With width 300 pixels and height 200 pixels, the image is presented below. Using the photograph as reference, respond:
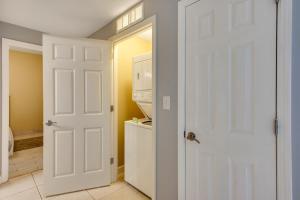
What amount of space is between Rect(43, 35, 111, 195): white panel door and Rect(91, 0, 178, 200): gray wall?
951mm

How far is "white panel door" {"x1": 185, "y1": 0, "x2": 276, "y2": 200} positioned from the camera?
3.87ft

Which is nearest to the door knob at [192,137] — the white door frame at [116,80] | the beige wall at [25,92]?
the white door frame at [116,80]

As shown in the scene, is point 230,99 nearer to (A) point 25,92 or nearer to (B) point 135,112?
(B) point 135,112

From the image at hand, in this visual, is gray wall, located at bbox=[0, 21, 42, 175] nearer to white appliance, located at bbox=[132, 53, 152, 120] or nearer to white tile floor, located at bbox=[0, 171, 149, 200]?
white appliance, located at bbox=[132, 53, 152, 120]

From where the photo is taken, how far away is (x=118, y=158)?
3068 millimetres

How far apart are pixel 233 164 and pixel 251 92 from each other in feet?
1.64

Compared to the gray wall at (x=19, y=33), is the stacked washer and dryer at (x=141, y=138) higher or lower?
lower

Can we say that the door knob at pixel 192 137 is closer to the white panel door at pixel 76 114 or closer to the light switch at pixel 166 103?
the light switch at pixel 166 103

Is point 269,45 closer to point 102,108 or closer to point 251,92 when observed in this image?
point 251,92

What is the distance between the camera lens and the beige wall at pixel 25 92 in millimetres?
4891

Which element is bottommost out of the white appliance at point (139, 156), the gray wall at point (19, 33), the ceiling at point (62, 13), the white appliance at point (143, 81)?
the white appliance at point (139, 156)

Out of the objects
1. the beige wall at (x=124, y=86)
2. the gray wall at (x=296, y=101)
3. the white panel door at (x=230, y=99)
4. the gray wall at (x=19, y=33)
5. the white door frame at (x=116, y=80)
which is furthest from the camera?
the beige wall at (x=124, y=86)

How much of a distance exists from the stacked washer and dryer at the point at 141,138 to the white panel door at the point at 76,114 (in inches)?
12.1

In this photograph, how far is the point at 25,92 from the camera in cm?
508
